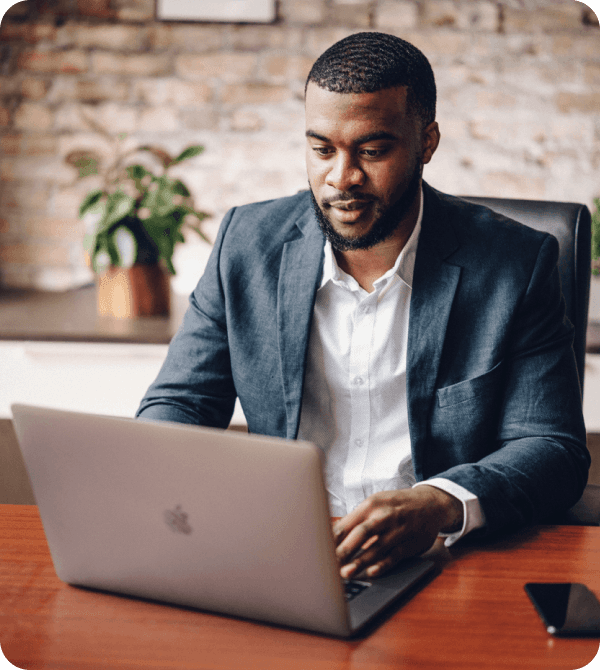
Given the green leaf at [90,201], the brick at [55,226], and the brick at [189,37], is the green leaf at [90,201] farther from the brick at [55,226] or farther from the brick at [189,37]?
the brick at [189,37]

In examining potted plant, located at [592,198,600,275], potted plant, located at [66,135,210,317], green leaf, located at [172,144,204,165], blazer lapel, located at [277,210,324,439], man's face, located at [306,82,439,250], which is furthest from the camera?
green leaf, located at [172,144,204,165]

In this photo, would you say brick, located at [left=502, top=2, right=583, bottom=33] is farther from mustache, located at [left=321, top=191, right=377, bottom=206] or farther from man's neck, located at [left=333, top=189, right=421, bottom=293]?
mustache, located at [left=321, top=191, right=377, bottom=206]

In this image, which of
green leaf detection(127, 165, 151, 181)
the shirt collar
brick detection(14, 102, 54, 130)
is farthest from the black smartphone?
brick detection(14, 102, 54, 130)

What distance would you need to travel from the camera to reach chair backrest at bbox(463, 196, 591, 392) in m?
1.29

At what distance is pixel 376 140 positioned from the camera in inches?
42.6

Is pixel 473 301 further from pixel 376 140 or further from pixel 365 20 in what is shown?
pixel 365 20

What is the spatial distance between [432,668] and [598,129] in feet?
6.66

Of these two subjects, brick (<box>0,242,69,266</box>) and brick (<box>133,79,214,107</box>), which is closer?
brick (<box>133,79,214,107</box>)

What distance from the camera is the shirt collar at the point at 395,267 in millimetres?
1223

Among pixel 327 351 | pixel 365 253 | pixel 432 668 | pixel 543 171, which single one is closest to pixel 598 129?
pixel 543 171

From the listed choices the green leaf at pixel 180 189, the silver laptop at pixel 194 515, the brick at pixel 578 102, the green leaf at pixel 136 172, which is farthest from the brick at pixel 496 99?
the silver laptop at pixel 194 515

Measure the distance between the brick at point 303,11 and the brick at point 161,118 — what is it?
0.47 meters

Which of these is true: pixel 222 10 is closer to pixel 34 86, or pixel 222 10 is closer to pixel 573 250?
pixel 34 86

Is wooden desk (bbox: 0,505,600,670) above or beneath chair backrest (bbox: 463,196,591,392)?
beneath
